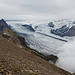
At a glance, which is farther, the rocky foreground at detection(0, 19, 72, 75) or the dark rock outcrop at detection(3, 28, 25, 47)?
the dark rock outcrop at detection(3, 28, 25, 47)

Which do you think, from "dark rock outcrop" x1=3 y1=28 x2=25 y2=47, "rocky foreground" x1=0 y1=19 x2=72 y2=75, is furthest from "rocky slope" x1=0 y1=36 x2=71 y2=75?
"dark rock outcrop" x1=3 y1=28 x2=25 y2=47

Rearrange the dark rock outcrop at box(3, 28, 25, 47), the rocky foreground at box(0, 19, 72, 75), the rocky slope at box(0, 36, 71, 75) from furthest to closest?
the dark rock outcrop at box(3, 28, 25, 47), the rocky foreground at box(0, 19, 72, 75), the rocky slope at box(0, 36, 71, 75)

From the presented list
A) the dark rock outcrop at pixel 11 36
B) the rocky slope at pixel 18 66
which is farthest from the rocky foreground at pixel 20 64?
the dark rock outcrop at pixel 11 36

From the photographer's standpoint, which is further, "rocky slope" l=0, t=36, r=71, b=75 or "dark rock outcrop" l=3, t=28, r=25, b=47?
"dark rock outcrop" l=3, t=28, r=25, b=47

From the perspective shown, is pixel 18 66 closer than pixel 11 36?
Yes

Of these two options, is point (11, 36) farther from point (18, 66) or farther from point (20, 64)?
point (18, 66)

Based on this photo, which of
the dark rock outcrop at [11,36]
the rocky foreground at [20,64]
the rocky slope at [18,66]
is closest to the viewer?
the rocky slope at [18,66]

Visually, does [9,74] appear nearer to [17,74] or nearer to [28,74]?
[17,74]

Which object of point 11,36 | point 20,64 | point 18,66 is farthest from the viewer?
point 11,36

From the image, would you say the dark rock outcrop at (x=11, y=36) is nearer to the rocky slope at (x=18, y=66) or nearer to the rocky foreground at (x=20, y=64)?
the rocky foreground at (x=20, y=64)

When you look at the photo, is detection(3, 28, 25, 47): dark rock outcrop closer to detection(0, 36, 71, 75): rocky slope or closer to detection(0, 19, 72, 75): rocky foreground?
detection(0, 19, 72, 75): rocky foreground

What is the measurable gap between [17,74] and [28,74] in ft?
5.81

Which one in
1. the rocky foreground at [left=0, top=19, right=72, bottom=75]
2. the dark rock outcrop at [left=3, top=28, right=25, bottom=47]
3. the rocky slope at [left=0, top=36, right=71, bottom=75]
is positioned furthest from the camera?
the dark rock outcrop at [left=3, top=28, right=25, bottom=47]

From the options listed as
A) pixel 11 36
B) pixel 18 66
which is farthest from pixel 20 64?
pixel 11 36
